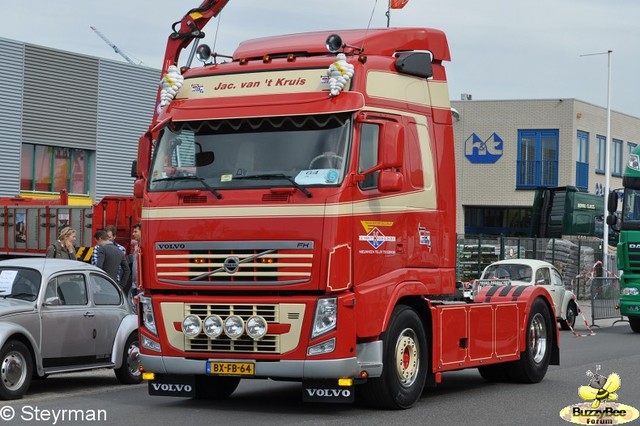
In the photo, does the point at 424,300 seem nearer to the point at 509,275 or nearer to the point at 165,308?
the point at 165,308

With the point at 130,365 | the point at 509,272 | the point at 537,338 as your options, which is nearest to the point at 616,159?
the point at 509,272

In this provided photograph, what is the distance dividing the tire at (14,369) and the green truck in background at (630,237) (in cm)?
1471

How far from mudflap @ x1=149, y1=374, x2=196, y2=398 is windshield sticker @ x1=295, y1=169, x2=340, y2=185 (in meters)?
2.36

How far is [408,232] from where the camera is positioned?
1234 cm

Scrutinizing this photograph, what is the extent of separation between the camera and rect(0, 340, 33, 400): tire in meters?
12.7

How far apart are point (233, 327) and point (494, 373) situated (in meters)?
5.05

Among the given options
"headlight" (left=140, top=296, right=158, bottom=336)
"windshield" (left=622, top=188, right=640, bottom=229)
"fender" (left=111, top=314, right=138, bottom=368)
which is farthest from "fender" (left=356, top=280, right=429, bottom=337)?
"windshield" (left=622, top=188, right=640, bottom=229)

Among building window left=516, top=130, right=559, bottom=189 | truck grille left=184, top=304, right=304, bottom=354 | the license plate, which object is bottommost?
the license plate

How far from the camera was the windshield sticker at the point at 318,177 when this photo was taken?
37.3 ft

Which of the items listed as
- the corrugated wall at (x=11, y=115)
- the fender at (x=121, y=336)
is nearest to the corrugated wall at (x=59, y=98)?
the corrugated wall at (x=11, y=115)

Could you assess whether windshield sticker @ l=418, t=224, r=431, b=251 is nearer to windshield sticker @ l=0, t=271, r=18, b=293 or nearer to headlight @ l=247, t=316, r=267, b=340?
headlight @ l=247, t=316, r=267, b=340

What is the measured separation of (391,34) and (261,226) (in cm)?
277

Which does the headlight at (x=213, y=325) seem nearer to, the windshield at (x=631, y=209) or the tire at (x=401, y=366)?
the tire at (x=401, y=366)

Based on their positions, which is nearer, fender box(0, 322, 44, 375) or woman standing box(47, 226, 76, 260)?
fender box(0, 322, 44, 375)
